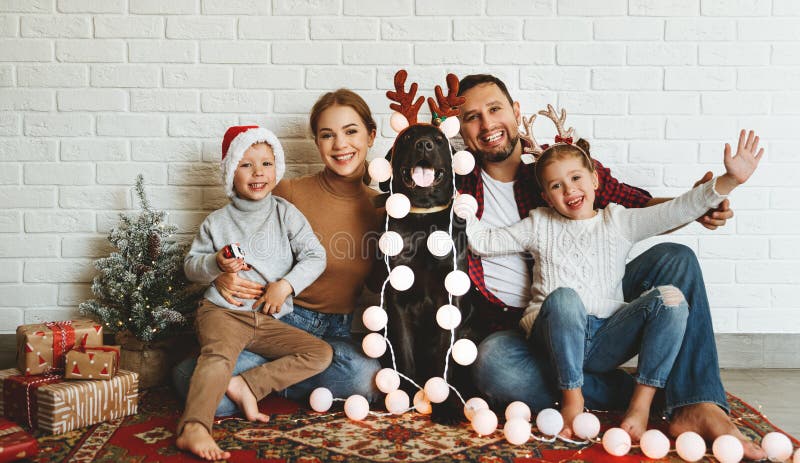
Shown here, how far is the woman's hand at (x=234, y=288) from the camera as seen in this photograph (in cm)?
199

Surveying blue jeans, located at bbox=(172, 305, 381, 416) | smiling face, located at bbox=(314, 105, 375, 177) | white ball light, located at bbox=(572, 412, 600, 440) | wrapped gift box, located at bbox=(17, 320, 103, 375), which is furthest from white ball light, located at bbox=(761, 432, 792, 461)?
wrapped gift box, located at bbox=(17, 320, 103, 375)

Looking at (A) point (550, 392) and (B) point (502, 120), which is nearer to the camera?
(A) point (550, 392)

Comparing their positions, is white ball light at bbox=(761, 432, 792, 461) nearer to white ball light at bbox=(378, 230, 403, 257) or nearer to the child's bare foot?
the child's bare foot

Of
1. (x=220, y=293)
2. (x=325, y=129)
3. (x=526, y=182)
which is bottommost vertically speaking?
(x=220, y=293)

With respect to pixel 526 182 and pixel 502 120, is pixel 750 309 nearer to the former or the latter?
pixel 526 182

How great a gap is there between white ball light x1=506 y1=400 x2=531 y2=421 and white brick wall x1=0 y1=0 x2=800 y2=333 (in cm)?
111

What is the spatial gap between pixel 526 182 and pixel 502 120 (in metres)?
0.24

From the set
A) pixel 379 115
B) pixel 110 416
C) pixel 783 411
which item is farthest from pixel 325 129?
pixel 783 411

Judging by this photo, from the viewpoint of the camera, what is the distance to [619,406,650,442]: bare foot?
5.57ft

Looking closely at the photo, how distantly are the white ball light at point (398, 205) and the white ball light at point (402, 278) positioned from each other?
0.17m

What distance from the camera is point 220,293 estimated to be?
2016 millimetres

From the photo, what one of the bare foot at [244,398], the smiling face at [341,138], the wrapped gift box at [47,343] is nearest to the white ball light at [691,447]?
the bare foot at [244,398]

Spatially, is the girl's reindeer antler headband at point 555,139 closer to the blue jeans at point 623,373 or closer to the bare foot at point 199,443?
the blue jeans at point 623,373

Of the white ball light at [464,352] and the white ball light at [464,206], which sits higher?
the white ball light at [464,206]
